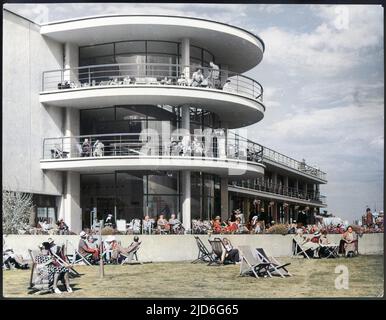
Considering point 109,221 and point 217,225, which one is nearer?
point 109,221

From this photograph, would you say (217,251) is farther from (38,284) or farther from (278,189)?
(38,284)

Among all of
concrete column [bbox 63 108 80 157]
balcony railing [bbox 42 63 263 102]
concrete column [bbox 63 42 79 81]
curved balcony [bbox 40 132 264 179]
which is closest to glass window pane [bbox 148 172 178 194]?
curved balcony [bbox 40 132 264 179]

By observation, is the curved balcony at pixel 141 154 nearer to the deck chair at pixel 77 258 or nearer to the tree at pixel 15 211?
the tree at pixel 15 211

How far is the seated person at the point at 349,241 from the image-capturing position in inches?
554

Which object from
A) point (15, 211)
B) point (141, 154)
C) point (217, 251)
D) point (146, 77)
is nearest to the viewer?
point (15, 211)

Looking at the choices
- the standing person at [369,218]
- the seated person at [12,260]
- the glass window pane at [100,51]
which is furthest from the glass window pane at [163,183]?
the standing person at [369,218]

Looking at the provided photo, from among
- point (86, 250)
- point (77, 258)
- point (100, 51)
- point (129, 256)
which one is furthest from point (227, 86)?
point (77, 258)

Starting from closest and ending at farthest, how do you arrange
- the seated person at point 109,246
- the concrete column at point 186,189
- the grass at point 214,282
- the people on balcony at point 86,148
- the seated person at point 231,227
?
1. the grass at point 214,282
2. the seated person at point 109,246
3. the seated person at point 231,227
4. the people on balcony at point 86,148
5. the concrete column at point 186,189

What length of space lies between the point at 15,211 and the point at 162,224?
13.6 feet

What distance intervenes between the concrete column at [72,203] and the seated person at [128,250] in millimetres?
1282

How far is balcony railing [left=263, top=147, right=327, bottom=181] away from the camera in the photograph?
47.4ft

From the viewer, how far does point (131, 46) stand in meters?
17.6
